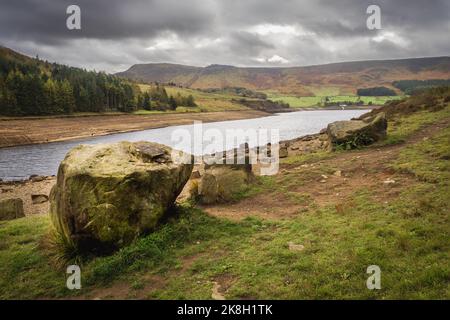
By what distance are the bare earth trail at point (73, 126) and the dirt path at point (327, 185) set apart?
53.3 m

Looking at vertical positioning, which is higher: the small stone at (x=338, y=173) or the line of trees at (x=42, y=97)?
the line of trees at (x=42, y=97)

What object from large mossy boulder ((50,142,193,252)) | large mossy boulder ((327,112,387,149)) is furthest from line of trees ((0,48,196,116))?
large mossy boulder ((50,142,193,252))

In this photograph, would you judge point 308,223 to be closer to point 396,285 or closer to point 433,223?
point 433,223

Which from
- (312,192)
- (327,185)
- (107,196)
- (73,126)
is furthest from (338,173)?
(73,126)

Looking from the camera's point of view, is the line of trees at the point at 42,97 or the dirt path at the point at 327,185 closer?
the dirt path at the point at 327,185

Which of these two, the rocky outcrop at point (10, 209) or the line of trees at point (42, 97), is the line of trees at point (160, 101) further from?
the rocky outcrop at point (10, 209)

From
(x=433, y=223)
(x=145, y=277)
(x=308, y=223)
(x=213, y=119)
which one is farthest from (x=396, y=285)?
(x=213, y=119)

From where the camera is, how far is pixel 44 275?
10.1m

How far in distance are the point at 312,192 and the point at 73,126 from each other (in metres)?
70.5

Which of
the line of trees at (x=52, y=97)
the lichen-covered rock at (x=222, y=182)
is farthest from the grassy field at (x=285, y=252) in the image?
the line of trees at (x=52, y=97)

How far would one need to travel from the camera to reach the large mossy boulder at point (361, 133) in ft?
78.5

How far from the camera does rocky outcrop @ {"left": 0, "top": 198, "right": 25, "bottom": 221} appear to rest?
17500 mm

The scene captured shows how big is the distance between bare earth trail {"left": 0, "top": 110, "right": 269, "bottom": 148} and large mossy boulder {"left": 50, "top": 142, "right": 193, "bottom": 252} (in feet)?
171

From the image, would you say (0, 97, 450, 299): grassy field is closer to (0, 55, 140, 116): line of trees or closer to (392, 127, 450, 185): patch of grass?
(392, 127, 450, 185): patch of grass
